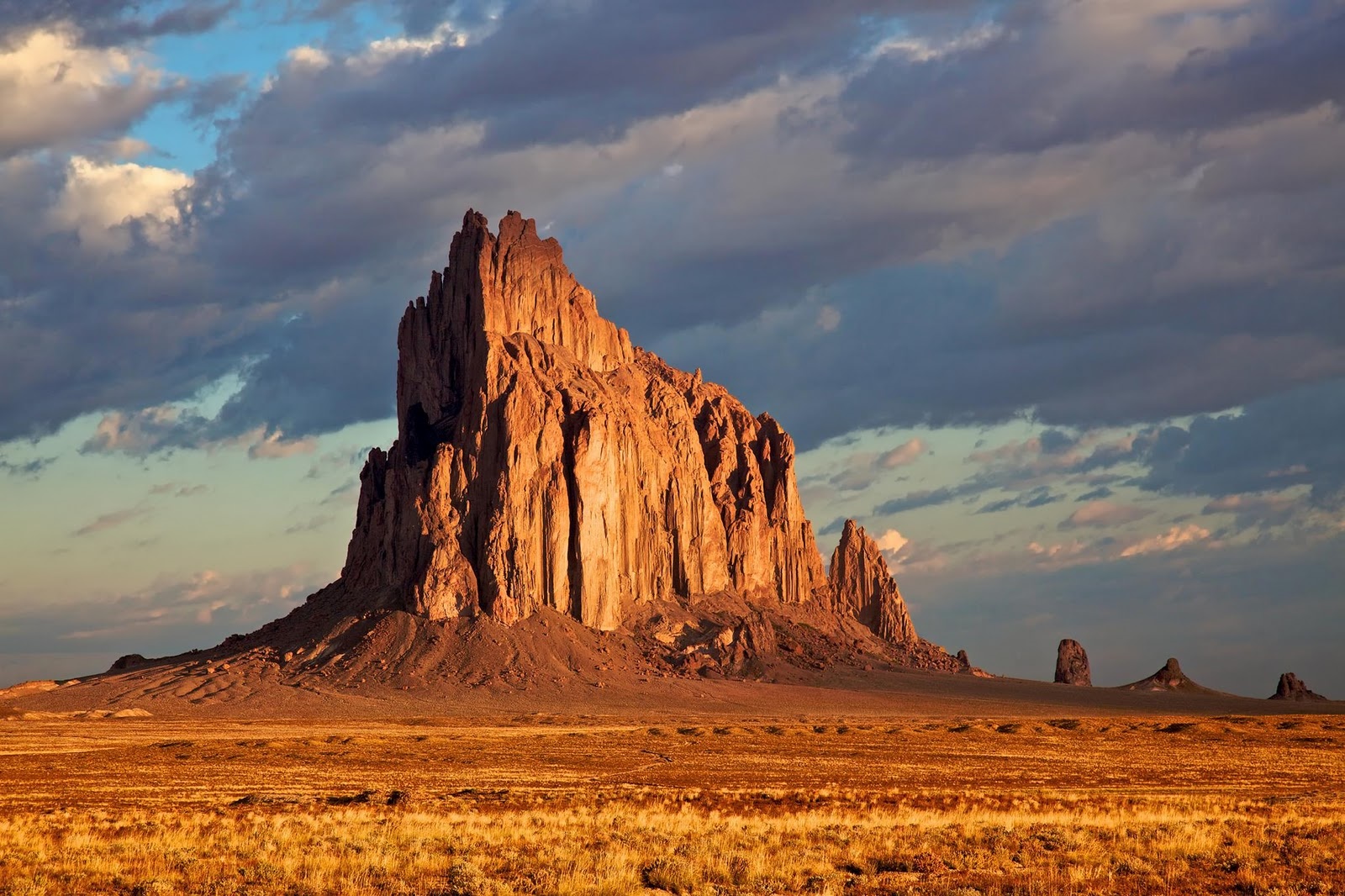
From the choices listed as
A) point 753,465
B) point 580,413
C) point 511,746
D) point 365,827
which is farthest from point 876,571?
point 365,827

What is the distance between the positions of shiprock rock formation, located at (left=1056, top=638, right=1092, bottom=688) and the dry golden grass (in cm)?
11729

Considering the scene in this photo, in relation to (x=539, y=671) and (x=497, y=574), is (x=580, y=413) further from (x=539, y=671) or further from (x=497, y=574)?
(x=539, y=671)

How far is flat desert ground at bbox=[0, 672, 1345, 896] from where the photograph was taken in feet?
97.8

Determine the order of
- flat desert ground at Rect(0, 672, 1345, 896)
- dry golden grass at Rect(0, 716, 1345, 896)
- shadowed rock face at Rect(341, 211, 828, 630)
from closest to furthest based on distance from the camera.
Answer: dry golden grass at Rect(0, 716, 1345, 896)
flat desert ground at Rect(0, 672, 1345, 896)
shadowed rock face at Rect(341, 211, 828, 630)

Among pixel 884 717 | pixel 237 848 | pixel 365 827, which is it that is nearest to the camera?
pixel 237 848

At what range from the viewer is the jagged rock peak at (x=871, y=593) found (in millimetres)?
195625

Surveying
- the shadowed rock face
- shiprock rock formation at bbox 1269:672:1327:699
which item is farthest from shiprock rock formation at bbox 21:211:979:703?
shiprock rock formation at bbox 1269:672:1327:699

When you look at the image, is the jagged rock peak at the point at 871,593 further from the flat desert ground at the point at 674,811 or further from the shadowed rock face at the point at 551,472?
the flat desert ground at the point at 674,811

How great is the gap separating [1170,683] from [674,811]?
6357 inches

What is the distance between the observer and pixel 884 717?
129 meters

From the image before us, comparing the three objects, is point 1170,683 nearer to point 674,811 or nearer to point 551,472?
point 551,472

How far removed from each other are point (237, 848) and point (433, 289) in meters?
145

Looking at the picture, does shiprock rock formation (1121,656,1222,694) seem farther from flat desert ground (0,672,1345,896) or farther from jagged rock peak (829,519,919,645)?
flat desert ground (0,672,1345,896)

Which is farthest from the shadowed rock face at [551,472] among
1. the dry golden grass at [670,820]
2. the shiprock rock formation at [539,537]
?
the dry golden grass at [670,820]
